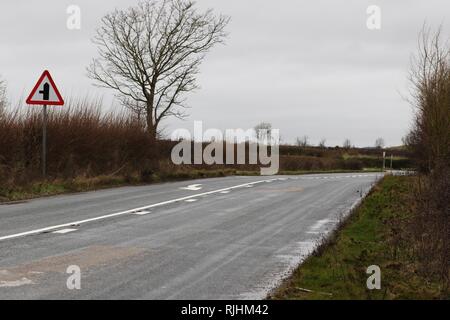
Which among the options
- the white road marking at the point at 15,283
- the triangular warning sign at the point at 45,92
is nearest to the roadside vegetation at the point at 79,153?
the triangular warning sign at the point at 45,92

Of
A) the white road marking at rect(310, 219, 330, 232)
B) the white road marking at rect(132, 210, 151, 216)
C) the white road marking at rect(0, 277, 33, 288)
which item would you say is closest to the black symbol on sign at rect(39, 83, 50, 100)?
the white road marking at rect(132, 210, 151, 216)

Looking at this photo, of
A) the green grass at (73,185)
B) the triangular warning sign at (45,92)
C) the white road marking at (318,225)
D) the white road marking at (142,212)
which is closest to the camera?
the white road marking at (318,225)

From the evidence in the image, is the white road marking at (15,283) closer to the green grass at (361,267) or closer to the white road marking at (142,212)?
the green grass at (361,267)

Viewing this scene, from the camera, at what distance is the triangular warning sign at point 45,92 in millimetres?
16219

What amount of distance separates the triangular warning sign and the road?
112 inches

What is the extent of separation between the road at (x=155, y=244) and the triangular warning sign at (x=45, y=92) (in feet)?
9.37

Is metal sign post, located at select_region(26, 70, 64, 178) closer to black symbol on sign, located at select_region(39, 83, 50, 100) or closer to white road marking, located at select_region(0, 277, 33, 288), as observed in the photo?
black symbol on sign, located at select_region(39, 83, 50, 100)

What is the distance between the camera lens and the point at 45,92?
16344 millimetres

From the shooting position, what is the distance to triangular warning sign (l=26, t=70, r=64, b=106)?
16.2m

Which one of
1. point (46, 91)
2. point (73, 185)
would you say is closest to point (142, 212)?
point (73, 185)

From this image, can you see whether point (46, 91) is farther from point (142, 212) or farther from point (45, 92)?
point (142, 212)

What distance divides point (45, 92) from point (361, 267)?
1169cm

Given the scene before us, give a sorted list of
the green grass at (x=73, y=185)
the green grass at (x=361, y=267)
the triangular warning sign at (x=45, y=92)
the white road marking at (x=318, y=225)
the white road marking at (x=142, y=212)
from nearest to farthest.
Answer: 1. the green grass at (x=361, y=267)
2. the white road marking at (x=318, y=225)
3. the white road marking at (x=142, y=212)
4. the green grass at (x=73, y=185)
5. the triangular warning sign at (x=45, y=92)

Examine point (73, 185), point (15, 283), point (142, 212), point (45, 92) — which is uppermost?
point (45, 92)
